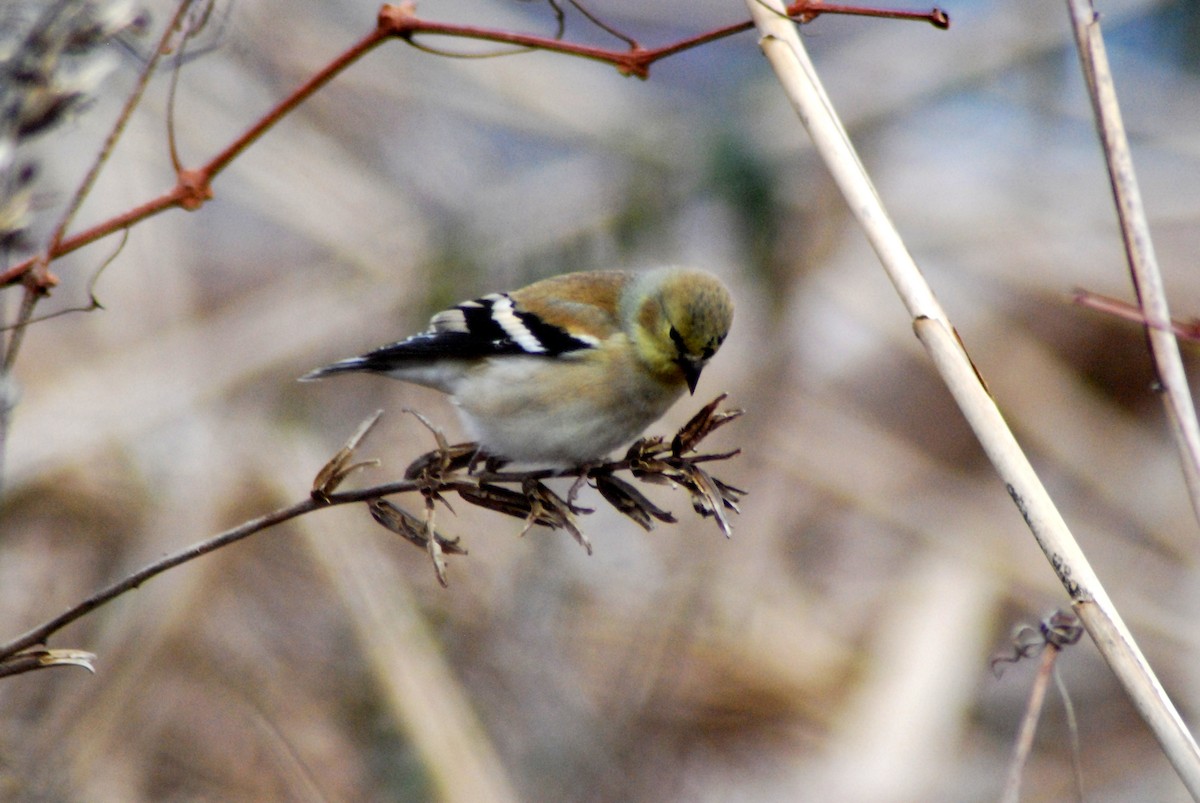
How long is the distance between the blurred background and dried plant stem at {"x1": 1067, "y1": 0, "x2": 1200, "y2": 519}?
2.26m

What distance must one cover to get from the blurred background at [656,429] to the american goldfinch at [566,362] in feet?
4.21

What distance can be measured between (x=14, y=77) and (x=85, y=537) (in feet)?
12.1

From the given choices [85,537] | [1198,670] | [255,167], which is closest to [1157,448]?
[1198,670]

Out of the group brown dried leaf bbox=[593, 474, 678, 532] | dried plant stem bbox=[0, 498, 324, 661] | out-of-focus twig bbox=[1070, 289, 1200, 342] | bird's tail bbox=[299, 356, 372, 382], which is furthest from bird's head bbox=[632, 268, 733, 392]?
dried plant stem bbox=[0, 498, 324, 661]

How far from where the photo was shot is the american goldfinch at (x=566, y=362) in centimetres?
Answer: 261

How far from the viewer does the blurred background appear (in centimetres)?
389

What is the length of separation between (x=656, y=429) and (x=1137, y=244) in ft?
11.4

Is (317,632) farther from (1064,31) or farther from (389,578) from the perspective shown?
(1064,31)

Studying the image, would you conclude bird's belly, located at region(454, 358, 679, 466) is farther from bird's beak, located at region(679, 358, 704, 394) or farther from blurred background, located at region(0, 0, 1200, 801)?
blurred background, located at region(0, 0, 1200, 801)

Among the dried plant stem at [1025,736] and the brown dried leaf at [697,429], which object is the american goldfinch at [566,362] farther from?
the dried plant stem at [1025,736]

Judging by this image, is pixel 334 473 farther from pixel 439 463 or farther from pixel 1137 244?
pixel 1137 244

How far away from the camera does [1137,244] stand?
4.53 ft

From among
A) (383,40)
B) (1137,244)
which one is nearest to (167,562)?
(383,40)

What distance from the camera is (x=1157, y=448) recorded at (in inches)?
216
